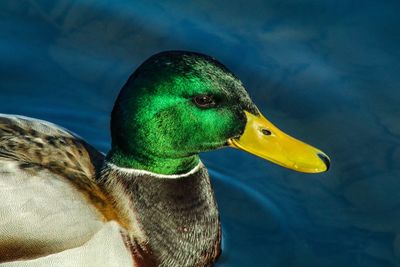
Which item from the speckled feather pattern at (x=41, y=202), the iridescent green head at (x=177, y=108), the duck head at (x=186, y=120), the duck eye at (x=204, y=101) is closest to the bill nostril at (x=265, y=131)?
the duck head at (x=186, y=120)

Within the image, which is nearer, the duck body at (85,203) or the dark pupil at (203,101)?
the duck body at (85,203)

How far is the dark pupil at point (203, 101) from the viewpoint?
235 inches

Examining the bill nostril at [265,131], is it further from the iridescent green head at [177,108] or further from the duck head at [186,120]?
the iridescent green head at [177,108]

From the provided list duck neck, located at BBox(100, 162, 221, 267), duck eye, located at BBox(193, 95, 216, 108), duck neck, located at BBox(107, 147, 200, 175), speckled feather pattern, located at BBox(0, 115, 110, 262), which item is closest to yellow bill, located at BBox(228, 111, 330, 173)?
duck eye, located at BBox(193, 95, 216, 108)

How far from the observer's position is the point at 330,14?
8586 mm

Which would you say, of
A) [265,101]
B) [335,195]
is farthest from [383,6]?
[335,195]

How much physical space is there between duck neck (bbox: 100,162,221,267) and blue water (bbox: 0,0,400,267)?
15.9 inches

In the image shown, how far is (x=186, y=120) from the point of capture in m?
6.04

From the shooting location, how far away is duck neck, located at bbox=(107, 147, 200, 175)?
20.5 ft

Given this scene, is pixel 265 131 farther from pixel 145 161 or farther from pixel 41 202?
pixel 41 202

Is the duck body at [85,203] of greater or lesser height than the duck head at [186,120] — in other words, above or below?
below

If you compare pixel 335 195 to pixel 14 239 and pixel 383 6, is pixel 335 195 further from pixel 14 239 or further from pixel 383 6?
pixel 14 239

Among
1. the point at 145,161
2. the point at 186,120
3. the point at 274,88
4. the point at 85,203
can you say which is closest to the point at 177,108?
the point at 186,120

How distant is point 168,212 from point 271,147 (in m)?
0.77
